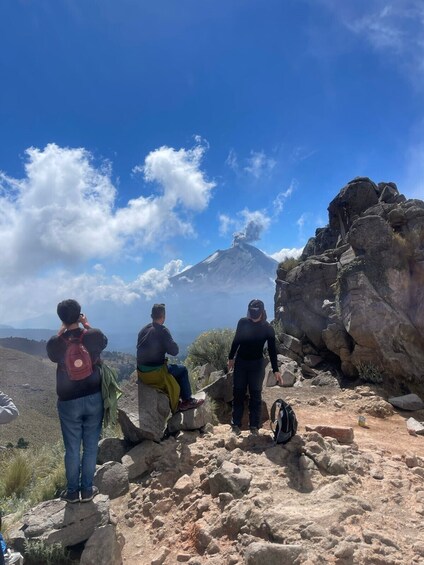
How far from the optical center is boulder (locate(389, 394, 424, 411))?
10656 millimetres

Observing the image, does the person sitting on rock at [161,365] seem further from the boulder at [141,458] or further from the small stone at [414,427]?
the small stone at [414,427]

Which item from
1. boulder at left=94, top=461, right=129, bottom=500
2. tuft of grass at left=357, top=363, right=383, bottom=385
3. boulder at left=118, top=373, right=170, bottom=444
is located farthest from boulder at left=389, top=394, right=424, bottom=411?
boulder at left=94, top=461, right=129, bottom=500

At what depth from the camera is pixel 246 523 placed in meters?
3.86

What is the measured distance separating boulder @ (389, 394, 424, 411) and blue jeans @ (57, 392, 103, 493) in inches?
376

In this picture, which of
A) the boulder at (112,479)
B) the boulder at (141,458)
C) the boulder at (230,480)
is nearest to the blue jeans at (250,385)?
the boulder at (141,458)

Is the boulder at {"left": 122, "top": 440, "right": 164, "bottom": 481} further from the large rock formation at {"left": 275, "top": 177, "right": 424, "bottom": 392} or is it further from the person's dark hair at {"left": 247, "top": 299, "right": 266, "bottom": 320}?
the large rock formation at {"left": 275, "top": 177, "right": 424, "bottom": 392}

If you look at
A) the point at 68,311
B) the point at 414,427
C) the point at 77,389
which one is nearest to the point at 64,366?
the point at 77,389

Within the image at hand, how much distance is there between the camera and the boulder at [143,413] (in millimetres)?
5989

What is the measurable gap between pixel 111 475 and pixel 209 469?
56.7 inches

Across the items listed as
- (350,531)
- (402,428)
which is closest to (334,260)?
(402,428)

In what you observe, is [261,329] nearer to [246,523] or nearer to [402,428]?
[246,523]

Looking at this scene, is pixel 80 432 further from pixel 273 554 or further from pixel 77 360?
pixel 273 554

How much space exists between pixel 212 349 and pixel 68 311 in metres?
10.6

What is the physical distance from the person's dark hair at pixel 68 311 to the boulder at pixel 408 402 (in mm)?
10171
